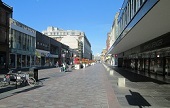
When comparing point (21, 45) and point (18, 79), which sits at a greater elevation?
point (21, 45)

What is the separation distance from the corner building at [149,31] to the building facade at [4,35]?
2009 centimetres

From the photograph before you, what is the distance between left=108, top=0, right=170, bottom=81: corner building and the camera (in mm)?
11555

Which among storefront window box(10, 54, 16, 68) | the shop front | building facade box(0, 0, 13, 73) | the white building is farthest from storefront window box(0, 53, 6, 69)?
the white building

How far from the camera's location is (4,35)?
43312 mm

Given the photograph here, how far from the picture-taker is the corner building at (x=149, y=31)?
11.6m

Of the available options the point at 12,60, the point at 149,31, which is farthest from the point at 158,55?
the point at 12,60

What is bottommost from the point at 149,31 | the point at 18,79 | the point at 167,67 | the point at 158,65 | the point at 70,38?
the point at 18,79

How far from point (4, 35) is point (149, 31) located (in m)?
30.6

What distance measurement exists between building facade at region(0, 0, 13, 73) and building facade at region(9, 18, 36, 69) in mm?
1484

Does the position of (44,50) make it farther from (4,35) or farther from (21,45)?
(4,35)

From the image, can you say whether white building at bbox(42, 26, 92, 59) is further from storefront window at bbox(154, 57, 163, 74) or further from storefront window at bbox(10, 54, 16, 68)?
storefront window at bbox(154, 57, 163, 74)

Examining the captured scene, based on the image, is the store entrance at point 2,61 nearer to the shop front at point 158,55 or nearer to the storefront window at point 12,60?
the storefront window at point 12,60

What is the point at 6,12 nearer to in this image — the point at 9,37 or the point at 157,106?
the point at 9,37

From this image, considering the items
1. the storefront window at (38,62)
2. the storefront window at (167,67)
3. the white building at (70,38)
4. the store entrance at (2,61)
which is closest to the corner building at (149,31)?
the storefront window at (167,67)
